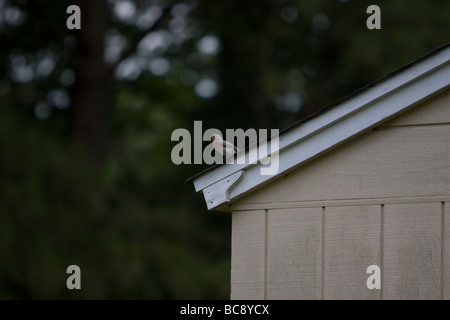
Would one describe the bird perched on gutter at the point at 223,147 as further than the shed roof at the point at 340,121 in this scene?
Yes

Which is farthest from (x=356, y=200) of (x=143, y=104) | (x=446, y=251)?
(x=143, y=104)

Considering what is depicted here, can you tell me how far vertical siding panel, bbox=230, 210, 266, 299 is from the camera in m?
4.41

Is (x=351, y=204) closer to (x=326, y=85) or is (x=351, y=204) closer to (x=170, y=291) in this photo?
(x=170, y=291)

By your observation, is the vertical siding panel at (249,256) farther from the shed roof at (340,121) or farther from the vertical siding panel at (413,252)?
the vertical siding panel at (413,252)

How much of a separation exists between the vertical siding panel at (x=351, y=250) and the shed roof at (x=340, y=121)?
0.36m

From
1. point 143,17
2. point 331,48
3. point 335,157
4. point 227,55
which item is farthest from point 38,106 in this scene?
point 335,157

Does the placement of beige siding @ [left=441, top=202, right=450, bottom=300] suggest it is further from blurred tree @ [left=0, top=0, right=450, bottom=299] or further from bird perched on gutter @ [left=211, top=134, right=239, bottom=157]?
blurred tree @ [left=0, top=0, right=450, bottom=299]

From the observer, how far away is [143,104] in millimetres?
20016

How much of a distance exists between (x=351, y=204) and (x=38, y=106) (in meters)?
13.0

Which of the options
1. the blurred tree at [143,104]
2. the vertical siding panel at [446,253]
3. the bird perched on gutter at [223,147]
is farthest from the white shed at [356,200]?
the blurred tree at [143,104]

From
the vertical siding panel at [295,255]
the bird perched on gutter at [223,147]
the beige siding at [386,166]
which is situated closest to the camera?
the beige siding at [386,166]

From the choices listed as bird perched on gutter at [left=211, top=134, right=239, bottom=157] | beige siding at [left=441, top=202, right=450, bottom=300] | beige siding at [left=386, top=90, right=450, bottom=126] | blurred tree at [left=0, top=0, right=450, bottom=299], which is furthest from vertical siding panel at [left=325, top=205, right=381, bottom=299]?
blurred tree at [left=0, top=0, right=450, bottom=299]

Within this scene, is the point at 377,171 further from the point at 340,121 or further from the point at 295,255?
the point at 295,255

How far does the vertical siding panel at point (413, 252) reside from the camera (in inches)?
161
